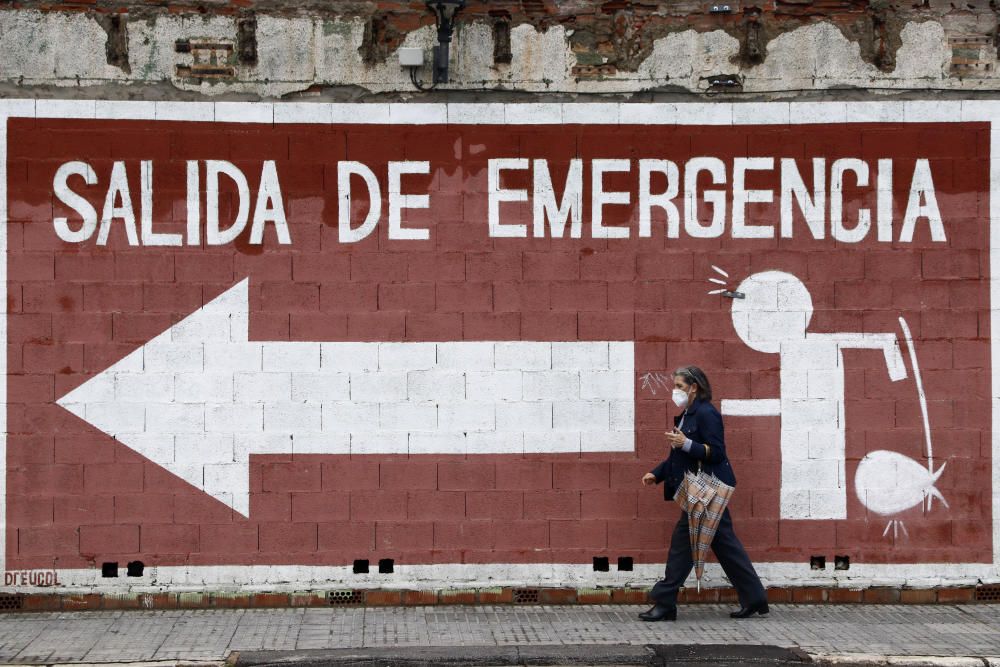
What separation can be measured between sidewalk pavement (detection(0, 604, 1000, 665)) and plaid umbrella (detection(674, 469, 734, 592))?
561 millimetres

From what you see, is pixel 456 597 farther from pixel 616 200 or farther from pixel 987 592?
pixel 987 592

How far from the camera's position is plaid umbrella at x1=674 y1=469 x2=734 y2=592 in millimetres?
7766

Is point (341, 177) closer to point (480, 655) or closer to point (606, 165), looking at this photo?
point (606, 165)

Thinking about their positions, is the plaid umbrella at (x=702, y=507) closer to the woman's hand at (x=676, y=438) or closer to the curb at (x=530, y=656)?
the woman's hand at (x=676, y=438)

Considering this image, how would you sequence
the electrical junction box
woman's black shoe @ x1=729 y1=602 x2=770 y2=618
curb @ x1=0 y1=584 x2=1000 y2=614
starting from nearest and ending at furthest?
woman's black shoe @ x1=729 y1=602 x2=770 y2=618 < curb @ x1=0 y1=584 x2=1000 y2=614 < the electrical junction box

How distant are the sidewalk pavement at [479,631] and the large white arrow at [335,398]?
3.57 feet

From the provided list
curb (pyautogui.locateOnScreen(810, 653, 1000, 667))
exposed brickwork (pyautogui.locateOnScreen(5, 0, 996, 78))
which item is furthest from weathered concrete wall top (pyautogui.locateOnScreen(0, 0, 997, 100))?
curb (pyautogui.locateOnScreen(810, 653, 1000, 667))

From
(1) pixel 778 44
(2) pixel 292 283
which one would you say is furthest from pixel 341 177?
(1) pixel 778 44

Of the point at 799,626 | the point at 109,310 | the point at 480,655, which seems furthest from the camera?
Answer: the point at 109,310

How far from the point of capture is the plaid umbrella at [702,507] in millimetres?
7766

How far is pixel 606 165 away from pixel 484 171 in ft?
3.14

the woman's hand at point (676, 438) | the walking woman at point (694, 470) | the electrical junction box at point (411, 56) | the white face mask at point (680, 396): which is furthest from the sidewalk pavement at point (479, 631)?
the electrical junction box at point (411, 56)

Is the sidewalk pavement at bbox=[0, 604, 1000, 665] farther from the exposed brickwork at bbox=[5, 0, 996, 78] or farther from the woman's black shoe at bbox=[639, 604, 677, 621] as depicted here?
the exposed brickwork at bbox=[5, 0, 996, 78]

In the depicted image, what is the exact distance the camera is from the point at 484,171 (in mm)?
8484
